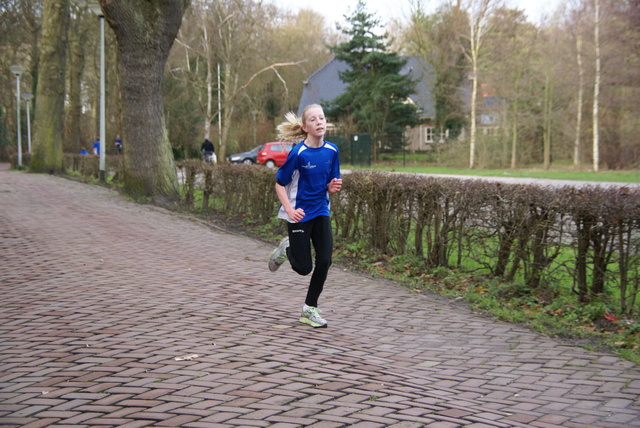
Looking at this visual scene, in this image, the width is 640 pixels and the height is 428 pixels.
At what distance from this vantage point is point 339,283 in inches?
311

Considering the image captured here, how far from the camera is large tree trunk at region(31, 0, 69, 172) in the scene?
25.0 meters

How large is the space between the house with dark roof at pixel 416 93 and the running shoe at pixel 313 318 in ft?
133

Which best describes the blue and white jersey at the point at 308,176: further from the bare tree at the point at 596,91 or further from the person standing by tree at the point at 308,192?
the bare tree at the point at 596,91

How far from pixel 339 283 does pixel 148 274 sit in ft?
7.41

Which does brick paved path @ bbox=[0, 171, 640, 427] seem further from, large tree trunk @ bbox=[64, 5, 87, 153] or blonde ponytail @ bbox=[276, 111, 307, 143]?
large tree trunk @ bbox=[64, 5, 87, 153]

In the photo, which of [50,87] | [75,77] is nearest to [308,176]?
[50,87]

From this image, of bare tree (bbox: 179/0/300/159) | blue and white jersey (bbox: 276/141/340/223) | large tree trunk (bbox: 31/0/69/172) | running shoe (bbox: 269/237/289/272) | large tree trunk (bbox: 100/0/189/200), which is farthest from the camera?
bare tree (bbox: 179/0/300/159)

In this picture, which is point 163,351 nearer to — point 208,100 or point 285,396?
point 285,396

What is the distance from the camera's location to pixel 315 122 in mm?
5258

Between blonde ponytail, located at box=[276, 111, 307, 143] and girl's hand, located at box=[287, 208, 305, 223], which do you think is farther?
blonde ponytail, located at box=[276, 111, 307, 143]

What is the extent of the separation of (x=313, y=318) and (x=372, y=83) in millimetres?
44281

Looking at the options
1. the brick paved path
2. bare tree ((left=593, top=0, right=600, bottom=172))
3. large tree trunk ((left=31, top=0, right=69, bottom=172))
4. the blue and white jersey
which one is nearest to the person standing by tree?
the blue and white jersey

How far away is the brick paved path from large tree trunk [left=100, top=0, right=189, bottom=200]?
24.5 feet

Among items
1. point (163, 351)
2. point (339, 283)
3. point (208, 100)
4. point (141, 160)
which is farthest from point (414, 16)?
point (163, 351)
